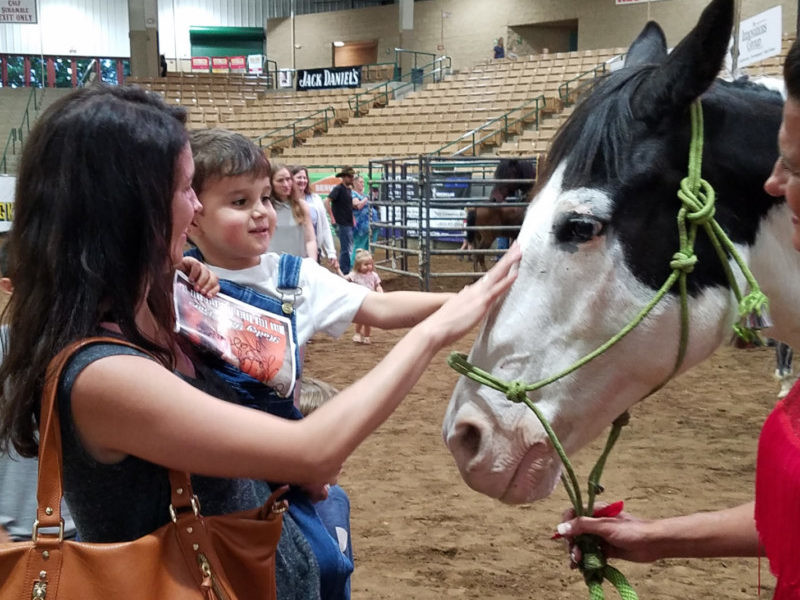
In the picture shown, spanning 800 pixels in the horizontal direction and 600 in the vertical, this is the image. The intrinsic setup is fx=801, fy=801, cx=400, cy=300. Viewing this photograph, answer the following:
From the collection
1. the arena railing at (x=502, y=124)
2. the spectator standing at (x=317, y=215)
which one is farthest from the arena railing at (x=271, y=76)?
the spectator standing at (x=317, y=215)

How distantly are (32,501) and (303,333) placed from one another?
69 centimetres

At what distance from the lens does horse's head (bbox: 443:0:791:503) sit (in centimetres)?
149

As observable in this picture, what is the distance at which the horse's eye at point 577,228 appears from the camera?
1487 mm

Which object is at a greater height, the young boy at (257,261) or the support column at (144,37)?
the support column at (144,37)

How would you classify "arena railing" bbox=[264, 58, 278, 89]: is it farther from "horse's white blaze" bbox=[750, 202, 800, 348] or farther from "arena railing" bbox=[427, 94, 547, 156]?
"horse's white blaze" bbox=[750, 202, 800, 348]

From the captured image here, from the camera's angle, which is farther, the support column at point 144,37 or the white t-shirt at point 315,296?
the support column at point 144,37

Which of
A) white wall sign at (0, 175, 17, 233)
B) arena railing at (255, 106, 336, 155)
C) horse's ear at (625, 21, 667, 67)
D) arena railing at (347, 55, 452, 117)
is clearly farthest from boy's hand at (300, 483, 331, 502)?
arena railing at (347, 55, 452, 117)

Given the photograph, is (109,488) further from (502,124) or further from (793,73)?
(502,124)

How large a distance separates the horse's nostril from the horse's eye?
1.30ft

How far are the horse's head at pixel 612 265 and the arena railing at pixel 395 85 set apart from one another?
70.7 feet

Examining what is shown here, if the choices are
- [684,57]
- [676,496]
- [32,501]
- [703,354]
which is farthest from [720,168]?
[676,496]

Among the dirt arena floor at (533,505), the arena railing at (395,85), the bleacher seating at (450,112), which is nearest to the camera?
the dirt arena floor at (533,505)

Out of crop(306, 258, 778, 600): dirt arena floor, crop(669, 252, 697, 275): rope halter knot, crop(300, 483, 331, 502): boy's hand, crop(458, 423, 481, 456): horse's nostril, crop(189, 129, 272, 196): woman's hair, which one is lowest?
crop(306, 258, 778, 600): dirt arena floor

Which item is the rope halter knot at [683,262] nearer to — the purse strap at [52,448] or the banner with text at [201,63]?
the purse strap at [52,448]
